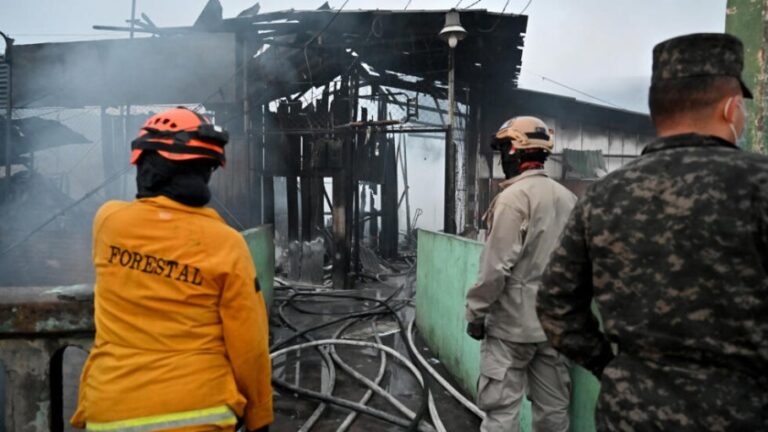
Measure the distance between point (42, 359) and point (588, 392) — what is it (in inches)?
117

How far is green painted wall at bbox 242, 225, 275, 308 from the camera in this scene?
635cm

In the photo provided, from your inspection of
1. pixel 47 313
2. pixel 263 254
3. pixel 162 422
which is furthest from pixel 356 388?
pixel 162 422

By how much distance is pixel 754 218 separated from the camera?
4.39 feet

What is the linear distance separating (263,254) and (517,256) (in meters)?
5.05

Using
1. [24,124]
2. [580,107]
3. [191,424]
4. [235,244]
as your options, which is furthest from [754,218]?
[580,107]

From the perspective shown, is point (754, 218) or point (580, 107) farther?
point (580, 107)

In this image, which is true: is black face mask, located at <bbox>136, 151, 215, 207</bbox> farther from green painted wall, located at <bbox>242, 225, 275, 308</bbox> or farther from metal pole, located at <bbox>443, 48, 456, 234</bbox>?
metal pole, located at <bbox>443, 48, 456, 234</bbox>

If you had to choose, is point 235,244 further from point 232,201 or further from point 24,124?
point 24,124

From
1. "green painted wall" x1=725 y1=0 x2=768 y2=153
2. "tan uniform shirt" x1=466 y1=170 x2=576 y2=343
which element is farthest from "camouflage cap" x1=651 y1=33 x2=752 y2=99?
"green painted wall" x1=725 y1=0 x2=768 y2=153

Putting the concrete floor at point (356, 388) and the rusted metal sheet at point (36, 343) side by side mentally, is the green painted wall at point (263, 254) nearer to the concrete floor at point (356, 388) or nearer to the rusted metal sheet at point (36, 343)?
the concrete floor at point (356, 388)

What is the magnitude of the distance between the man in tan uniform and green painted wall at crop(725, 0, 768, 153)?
3.50 ft

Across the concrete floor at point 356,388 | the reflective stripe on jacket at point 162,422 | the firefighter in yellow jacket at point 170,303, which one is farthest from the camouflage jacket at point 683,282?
the concrete floor at point 356,388

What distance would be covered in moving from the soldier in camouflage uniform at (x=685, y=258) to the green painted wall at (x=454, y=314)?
1.31 metres

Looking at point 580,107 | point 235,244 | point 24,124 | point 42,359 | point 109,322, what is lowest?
point 42,359
